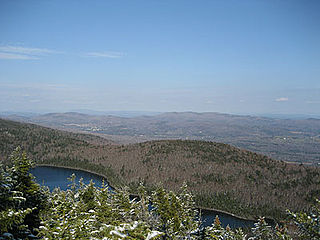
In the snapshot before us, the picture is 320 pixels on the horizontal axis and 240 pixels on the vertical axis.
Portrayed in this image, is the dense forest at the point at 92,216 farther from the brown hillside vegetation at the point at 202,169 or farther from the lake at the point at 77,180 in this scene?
the brown hillside vegetation at the point at 202,169

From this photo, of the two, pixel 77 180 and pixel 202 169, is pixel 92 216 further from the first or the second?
pixel 202 169

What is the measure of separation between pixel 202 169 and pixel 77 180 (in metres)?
66.8

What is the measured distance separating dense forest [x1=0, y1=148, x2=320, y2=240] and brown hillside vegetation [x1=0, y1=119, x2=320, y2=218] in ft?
249

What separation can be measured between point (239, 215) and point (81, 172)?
95.2 meters

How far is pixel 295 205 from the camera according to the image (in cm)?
9969

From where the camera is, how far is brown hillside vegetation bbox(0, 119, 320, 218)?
341 feet

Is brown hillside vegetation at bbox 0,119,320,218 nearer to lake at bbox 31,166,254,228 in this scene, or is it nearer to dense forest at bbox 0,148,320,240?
lake at bbox 31,166,254,228

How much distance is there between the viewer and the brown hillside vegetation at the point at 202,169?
104 meters

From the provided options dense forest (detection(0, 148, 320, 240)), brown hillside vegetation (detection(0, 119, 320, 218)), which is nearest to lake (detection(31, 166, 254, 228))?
brown hillside vegetation (detection(0, 119, 320, 218))

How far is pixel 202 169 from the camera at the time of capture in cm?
13675

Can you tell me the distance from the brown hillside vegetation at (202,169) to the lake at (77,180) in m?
5.53

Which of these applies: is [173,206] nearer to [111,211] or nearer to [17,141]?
[111,211]

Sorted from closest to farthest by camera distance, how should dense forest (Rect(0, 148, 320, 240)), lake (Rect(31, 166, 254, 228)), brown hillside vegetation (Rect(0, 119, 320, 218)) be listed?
dense forest (Rect(0, 148, 320, 240)) < lake (Rect(31, 166, 254, 228)) < brown hillside vegetation (Rect(0, 119, 320, 218))

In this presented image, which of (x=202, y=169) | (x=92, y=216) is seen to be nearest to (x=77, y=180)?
(x=202, y=169)
